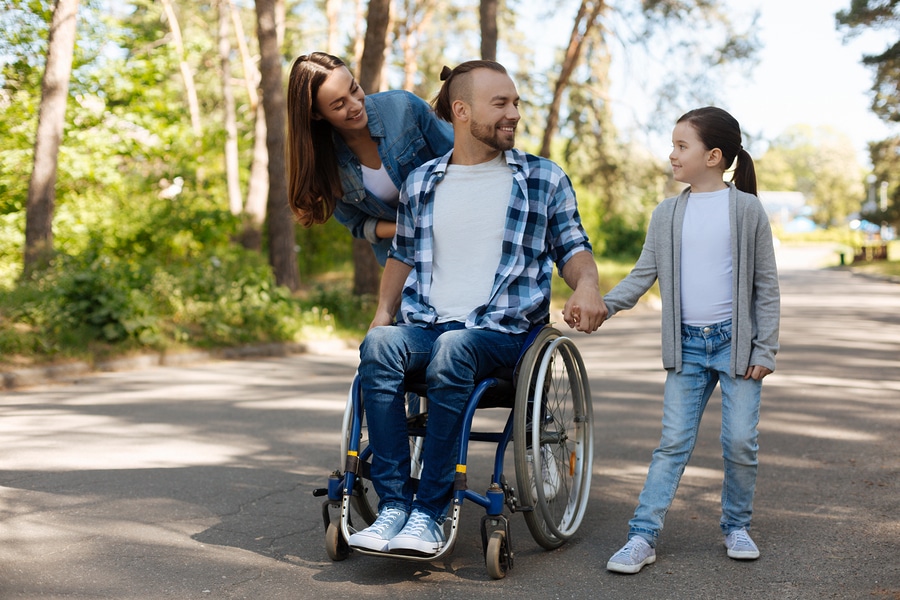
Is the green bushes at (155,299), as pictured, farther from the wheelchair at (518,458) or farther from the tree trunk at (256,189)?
the wheelchair at (518,458)

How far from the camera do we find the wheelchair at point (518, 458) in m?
3.53

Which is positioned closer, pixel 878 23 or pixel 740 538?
pixel 740 538

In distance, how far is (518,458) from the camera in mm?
3543

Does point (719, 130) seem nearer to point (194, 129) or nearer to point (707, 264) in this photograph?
point (707, 264)

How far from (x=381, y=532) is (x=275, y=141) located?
11.8 metres

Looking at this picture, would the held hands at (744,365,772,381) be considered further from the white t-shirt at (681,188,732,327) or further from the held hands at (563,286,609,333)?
the held hands at (563,286,609,333)

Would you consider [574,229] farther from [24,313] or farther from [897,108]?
[897,108]

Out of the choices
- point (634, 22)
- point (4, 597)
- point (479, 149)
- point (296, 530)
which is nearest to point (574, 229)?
point (479, 149)

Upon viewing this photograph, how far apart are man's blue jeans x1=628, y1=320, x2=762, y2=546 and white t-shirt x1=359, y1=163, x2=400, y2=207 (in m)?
1.37

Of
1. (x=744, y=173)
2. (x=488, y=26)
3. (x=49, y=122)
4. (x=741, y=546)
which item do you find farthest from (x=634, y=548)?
(x=488, y=26)

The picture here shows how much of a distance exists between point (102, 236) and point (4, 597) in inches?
467

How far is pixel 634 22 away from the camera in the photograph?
2266 centimetres

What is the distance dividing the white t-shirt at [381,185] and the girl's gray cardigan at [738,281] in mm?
1074

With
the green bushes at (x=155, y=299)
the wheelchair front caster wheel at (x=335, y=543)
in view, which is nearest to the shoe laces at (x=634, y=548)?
the wheelchair front caster wheel at (x=335, y=543)
